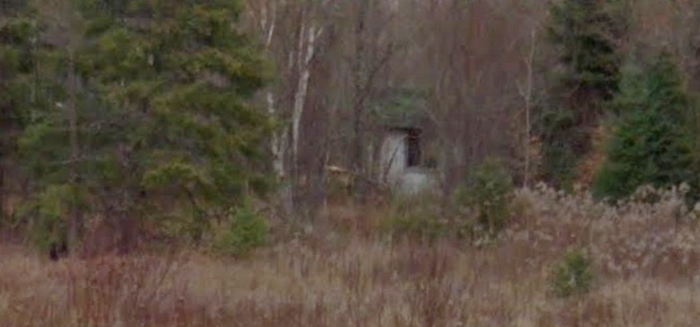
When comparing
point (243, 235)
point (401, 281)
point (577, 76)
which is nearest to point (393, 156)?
point (577, 76)

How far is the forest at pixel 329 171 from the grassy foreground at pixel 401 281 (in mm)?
44

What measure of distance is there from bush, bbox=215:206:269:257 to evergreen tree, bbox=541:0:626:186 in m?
18.1

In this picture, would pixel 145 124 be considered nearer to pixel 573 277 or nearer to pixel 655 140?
pixel 573 277

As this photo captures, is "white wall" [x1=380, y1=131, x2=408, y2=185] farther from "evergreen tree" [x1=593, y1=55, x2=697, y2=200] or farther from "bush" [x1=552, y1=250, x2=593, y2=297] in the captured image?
"bush" [x1=552, y1=250, x2=593, y2=297]

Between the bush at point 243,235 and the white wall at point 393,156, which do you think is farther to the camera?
the white wall at point 393,156

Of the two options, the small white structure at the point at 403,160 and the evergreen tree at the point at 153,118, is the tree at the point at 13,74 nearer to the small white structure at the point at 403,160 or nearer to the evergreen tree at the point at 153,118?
the evergreen tree at the point at 153,118

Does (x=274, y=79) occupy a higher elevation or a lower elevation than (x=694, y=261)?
higher

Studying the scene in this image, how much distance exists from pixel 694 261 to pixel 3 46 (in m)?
11.0

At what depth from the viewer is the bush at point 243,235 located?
46.5ft

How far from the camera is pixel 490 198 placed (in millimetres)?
16969

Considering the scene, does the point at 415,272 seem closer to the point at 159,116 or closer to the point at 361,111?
the point at 159,116

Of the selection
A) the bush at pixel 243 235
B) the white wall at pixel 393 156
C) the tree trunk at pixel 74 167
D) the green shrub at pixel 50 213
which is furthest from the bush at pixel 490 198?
the white wall at pixel 393 156

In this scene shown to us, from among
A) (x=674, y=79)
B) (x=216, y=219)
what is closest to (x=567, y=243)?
(x=216, y=219)

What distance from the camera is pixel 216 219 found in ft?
53.9
